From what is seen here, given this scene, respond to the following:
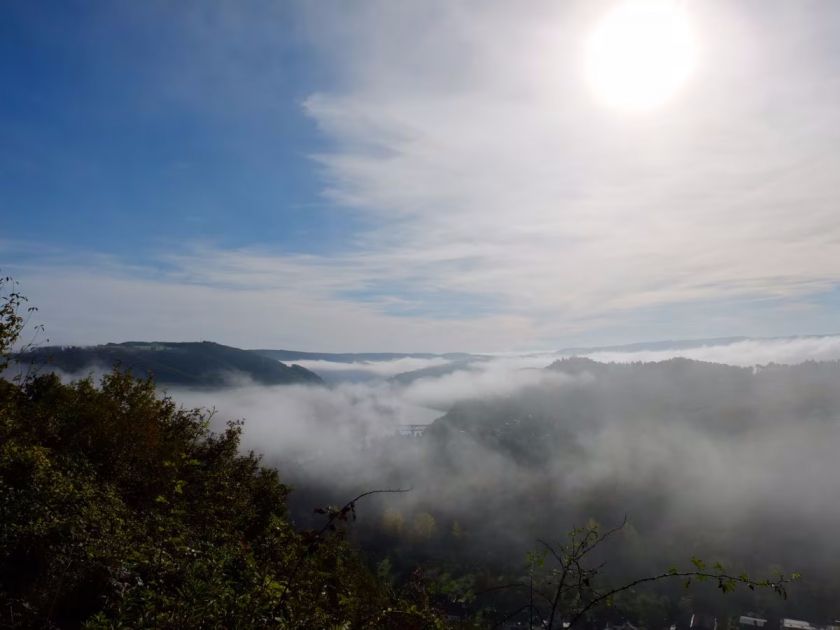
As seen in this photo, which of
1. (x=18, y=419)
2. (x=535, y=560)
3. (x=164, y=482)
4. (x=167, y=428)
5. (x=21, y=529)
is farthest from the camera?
(x=167, y=428)

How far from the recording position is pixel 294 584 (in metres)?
10.7

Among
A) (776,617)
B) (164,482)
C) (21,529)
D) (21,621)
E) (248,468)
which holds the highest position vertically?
(21,529)

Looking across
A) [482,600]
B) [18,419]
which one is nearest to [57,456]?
[18,419]

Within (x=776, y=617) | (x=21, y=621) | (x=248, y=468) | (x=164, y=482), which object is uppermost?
(x=21, y=621)

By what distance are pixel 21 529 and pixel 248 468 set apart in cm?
3095

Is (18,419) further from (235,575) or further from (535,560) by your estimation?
(535,560)

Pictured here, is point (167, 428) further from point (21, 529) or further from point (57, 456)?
point (21, 529)

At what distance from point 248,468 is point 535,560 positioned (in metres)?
37.4

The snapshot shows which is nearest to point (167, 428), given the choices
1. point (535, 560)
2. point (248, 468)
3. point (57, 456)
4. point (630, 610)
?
point (248, 468)

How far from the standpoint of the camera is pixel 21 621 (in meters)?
9.65

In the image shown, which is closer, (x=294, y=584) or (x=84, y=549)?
(x=294, y=584)

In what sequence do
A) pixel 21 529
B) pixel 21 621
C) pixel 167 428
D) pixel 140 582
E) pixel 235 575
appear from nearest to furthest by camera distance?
pixel 21 621
pixel 140 582
pixel 235 575
pixel 21 529
pixel 167 428

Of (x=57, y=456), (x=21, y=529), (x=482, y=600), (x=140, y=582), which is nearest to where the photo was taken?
(x=140, y=582)

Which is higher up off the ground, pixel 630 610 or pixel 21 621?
pixel 21 621
